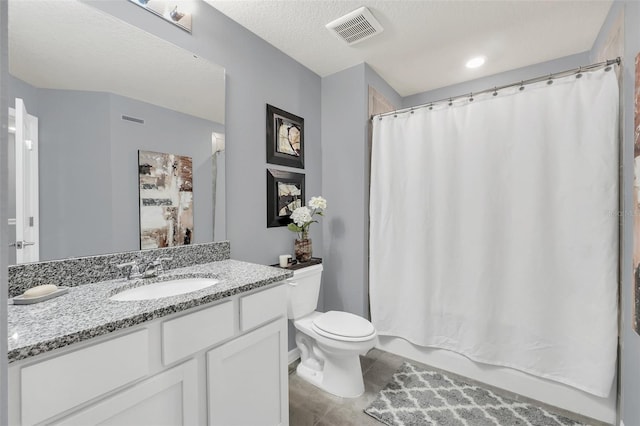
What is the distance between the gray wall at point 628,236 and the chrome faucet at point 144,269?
235 cm

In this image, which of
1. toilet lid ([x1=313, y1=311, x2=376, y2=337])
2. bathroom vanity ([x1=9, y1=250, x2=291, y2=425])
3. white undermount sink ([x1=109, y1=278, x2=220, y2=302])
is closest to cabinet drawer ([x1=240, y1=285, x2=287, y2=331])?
bathroom vanity ([x1=9, y1=250, x2=291, y2=425])

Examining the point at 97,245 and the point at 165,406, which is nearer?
the point at 165,406

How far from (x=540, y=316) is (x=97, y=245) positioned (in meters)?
2.52

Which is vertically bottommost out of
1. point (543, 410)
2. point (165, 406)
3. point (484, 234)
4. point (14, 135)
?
point (543, 410)

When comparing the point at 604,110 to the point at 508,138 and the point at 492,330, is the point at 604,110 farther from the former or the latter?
the point at 492,330

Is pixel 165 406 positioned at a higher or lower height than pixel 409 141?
lower

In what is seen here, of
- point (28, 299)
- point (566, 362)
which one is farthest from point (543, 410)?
point (28, 299)

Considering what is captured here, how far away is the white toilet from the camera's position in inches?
65.4

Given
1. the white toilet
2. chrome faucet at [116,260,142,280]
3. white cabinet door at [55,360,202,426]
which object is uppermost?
chrome faucet at [116,260,142,280]

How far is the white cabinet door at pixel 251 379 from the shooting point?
3.54 ft

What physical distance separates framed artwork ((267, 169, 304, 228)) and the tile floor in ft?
3.83

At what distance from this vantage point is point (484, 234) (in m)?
1.89

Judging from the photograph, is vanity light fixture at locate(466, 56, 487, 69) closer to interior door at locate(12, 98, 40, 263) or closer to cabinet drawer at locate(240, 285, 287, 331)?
cabinet drawer at locate(240, 285, 287, 331)

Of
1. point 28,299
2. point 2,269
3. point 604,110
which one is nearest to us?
point 2,269
